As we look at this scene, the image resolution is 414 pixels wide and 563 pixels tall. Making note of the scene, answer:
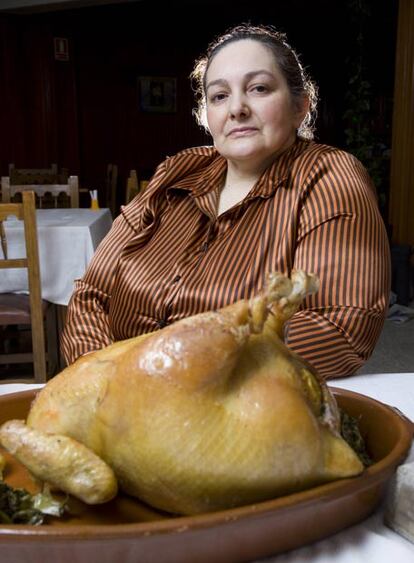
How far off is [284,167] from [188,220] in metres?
0.22

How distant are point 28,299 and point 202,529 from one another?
2.34 m

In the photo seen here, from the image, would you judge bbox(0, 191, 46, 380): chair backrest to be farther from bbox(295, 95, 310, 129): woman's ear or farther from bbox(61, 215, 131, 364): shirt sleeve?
bbox(295, 95, 310, 129): woman's ear

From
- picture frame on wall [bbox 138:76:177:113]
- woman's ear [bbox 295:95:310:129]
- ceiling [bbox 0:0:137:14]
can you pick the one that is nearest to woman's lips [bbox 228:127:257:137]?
woman's ear [bbox 295:95:310:129]

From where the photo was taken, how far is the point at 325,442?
0.43 m

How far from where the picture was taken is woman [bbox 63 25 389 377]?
105 cm

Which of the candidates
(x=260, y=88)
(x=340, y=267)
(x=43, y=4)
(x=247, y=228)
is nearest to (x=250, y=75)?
(x=260, y=88)

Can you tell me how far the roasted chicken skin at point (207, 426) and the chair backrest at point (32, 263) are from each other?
77.2 inches

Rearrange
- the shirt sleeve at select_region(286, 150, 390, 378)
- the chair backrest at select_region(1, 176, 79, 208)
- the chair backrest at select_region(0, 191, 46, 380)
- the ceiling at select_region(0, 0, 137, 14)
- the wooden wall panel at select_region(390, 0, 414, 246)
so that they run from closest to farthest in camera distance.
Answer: the shirt sleeve at select_region(286, 150, 390, 378) → the chair backrest at select_region(0, 191, 46, 380) → the chair backrest at select_region(1, 176, 79, 208) → the wooden wall panel at select_region(390, 0, 414, 246) → the ceiling at select_region(0, 0, 137, 14)

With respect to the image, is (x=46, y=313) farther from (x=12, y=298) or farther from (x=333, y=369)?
(x=333, y=369)

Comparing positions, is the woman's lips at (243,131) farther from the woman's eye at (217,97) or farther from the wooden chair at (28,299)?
the wooden chair at (28,299)

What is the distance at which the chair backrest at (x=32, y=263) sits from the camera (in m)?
2.31

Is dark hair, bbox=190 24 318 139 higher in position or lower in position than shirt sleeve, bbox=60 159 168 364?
higher

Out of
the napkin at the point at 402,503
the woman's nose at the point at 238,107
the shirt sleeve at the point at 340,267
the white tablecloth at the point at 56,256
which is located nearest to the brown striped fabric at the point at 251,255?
the shirt sleeve at the point at 340,267

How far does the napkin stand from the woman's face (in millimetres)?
862
